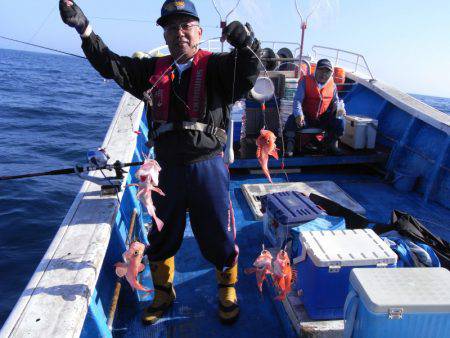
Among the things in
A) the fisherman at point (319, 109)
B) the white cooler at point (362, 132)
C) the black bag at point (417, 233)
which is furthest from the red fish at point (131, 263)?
the white cooler at point (362, 132)

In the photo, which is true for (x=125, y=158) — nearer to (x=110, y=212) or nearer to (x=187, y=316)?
(x=110, y=212)

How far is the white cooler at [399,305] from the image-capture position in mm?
1877

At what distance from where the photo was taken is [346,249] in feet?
8.46

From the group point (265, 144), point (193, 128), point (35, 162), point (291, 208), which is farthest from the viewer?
point (35, 162)

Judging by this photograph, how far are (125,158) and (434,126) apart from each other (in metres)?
4.54

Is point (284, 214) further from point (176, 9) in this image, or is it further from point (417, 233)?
point (176, 9)

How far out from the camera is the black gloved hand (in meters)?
2.25

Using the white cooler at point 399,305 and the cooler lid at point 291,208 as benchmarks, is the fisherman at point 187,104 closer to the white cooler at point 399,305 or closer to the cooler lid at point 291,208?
the cooler lid at point 291,208

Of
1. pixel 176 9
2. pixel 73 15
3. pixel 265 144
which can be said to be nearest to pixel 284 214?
pixel 265 144

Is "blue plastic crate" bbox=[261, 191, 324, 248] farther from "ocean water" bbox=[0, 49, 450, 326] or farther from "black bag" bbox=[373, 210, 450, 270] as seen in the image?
"ocean water" bbox=[0, 49, 450, 326]

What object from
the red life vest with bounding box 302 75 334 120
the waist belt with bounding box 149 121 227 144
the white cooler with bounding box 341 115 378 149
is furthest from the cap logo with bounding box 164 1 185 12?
the white cooler with bounding box 341 115 378 149

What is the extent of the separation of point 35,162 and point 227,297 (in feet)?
29.5

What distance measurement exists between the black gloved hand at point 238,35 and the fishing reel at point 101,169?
1.33m

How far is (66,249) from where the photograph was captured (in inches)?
93.4
